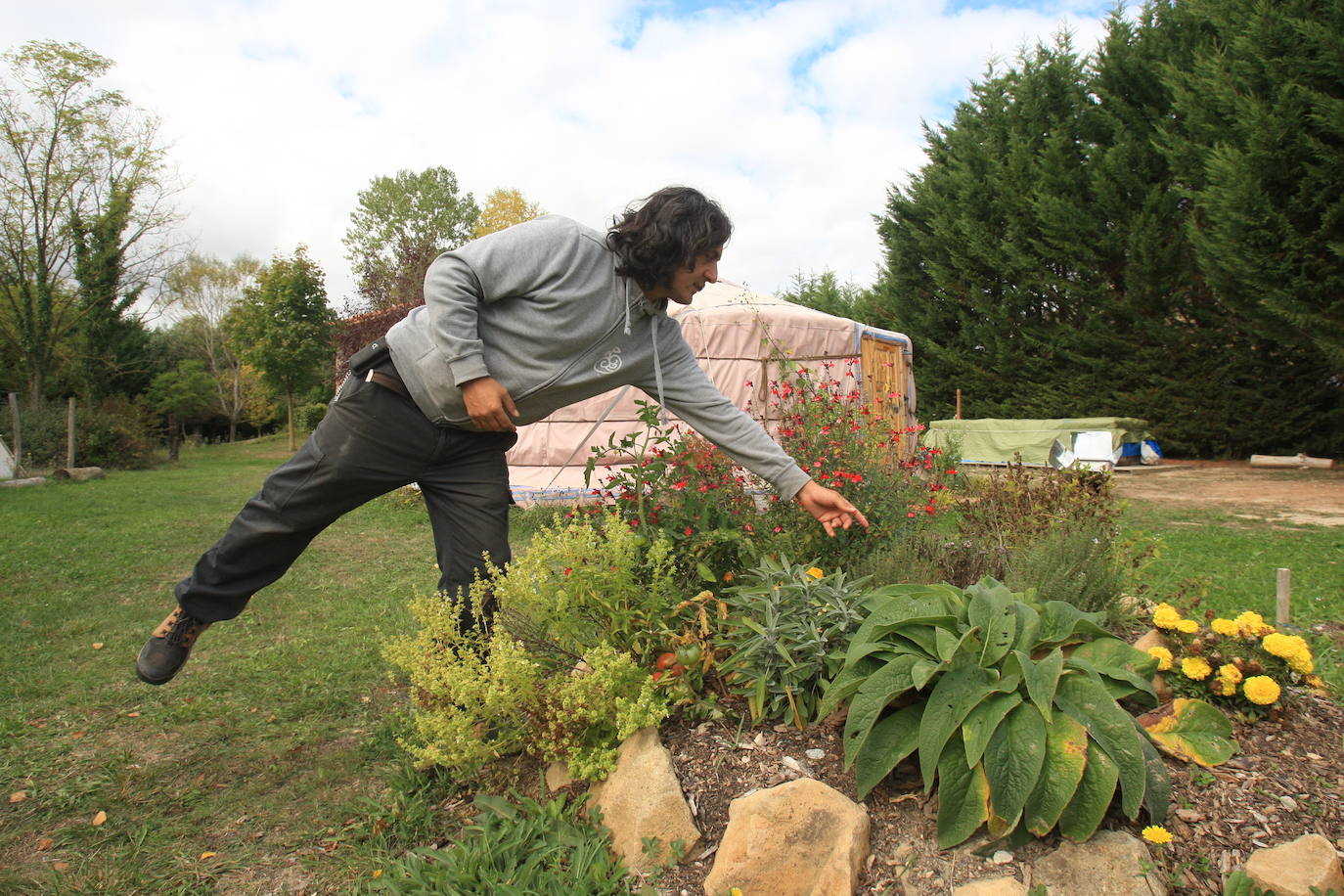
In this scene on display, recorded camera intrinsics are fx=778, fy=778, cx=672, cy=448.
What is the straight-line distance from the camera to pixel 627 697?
185cm

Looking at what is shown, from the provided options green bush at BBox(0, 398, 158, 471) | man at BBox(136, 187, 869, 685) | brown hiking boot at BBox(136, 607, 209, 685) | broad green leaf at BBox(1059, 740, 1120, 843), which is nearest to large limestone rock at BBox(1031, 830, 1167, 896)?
broad green leaf at BBox(1059, 740, 1120, 843)

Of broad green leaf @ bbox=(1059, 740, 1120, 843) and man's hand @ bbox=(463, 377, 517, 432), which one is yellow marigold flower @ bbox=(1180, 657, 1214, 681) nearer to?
broad green leaf @ bbox=(1059, 740, 1120, 843)

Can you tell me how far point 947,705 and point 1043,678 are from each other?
0.60 feet

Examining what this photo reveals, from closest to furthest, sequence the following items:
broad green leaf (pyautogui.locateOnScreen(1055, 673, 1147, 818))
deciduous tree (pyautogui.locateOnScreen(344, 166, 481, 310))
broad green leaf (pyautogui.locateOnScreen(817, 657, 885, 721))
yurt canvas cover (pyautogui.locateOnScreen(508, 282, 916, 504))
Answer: broad green leaf (pyautogui.locateOnScreen(1055, 673, 1147, 818))
broad green leaf (pyautogui.locateOnScreen(817, 657, 885, 721))
yurt canvas cover (pyautogui.locateOnScreen(508, 282, 916, 504))
deciduous tree (pyautogui.locateOnScreen(344, 166, 481, 310))

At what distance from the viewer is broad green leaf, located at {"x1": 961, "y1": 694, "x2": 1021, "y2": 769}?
4.58 ft

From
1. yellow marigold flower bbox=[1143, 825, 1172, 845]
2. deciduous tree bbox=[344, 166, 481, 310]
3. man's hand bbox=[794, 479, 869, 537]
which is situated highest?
deciduous tree bbox=[344, 166, 481, 310]

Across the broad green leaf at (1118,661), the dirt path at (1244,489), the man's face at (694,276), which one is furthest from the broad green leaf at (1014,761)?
the dirt path at (1244,489)

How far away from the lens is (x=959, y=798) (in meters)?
1.44

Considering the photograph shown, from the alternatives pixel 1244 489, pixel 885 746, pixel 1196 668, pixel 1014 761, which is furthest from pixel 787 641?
pixel 1244 489

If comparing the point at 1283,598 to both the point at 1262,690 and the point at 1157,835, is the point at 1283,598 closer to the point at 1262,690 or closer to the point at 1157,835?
the point at 1262,690

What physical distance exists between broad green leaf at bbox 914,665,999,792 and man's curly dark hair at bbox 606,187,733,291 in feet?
3.84

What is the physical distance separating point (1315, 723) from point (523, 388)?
205 centimetres

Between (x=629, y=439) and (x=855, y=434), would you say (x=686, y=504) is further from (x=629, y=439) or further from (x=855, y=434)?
(x=855, y=434)

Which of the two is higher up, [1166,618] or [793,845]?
[1166,618]
